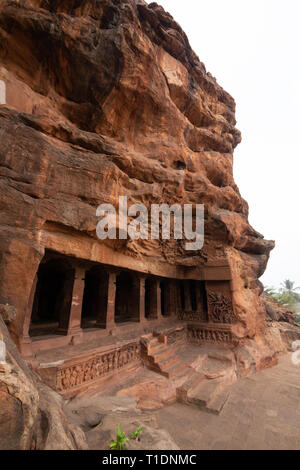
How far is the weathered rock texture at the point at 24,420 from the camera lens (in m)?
2.37

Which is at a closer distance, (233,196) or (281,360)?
(281,360)

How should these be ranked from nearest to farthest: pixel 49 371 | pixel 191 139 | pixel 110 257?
1. pixel 49 371
2. pixel 110 257
3. pixel 191 139

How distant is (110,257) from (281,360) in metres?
11.5

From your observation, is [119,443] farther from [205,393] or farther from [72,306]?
[205,393]

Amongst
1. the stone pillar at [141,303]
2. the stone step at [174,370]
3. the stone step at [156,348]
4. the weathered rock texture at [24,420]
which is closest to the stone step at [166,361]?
→ the stone step at [174,370]

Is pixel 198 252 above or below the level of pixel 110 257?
above

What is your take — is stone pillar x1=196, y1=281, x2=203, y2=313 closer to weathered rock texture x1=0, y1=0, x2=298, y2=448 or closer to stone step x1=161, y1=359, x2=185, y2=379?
weathered rock texture x1=0, y1=0, x2=298, y2=448

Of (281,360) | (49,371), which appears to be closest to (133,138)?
(49,371)

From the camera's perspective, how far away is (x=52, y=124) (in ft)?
22.8

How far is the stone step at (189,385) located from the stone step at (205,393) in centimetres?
11

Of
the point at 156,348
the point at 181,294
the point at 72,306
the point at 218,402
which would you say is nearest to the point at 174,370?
the point at 156,348

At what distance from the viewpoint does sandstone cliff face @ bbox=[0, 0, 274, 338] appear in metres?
5.74
